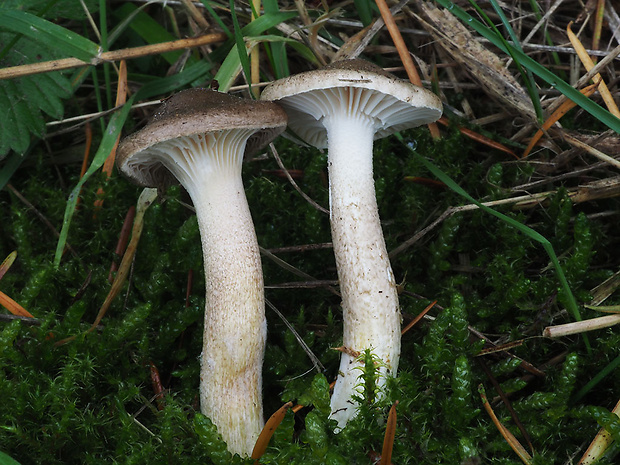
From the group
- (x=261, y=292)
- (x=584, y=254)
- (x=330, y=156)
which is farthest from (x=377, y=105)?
(x=584, y=254)

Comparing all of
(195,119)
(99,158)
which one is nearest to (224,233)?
(195,119)

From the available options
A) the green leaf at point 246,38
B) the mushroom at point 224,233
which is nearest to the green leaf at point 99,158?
the mushroom at point 224,233

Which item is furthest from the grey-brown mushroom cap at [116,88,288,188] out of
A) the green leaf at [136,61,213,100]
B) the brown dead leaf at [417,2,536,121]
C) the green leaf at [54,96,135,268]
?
the brown dead leaf at [417,2,536,121]

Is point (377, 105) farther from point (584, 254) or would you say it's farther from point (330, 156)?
point (584, 254)

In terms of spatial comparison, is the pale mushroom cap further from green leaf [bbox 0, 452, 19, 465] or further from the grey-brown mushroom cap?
green leaf [bbox 0, 452, 19, 465]

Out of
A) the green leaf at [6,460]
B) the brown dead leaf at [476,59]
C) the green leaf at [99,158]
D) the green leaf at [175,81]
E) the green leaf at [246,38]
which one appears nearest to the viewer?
the green leaf at [6,460]

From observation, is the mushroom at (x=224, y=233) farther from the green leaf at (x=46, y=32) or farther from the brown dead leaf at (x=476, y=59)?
the brown dead leaf at (x=476, y=59)

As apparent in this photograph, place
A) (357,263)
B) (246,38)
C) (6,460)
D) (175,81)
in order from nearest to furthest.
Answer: (6,460) < (357,263) < (246,38) < (175,81)

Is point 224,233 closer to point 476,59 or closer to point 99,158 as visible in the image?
point 99,158
